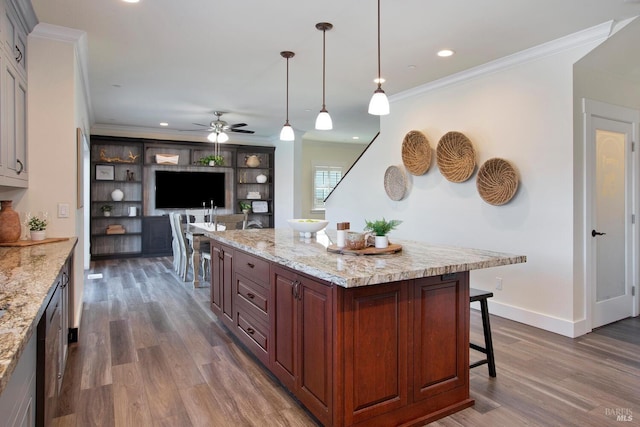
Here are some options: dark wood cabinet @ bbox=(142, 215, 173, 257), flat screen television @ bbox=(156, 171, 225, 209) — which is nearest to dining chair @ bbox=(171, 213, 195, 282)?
dark wood cabinet @ bbox=(142, 215, 173, 257)

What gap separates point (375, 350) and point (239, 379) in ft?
3.86

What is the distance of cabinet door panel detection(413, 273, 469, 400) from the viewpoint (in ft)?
7.18

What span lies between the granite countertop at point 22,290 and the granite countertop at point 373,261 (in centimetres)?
108

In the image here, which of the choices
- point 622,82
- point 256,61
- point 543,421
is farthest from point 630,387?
point 256,61

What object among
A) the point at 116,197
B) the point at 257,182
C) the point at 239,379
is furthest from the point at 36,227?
the point at 257,182

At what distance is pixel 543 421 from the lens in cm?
226

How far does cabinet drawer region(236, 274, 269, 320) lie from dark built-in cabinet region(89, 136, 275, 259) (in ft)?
14.1

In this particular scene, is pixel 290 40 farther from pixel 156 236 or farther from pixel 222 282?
pixel 156 236

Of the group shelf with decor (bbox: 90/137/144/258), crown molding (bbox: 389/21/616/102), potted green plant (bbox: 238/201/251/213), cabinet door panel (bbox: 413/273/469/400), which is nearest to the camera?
cabinet door panel (bbox: 413/273/469/400)

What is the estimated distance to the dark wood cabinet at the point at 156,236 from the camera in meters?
8.07

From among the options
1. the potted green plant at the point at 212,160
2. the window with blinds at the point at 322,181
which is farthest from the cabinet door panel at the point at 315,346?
the window with blinds at the point at 322,181

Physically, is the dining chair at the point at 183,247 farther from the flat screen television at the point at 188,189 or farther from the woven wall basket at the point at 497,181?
the woven wall basket at the point at 497,181

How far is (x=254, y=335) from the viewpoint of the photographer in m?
2.98

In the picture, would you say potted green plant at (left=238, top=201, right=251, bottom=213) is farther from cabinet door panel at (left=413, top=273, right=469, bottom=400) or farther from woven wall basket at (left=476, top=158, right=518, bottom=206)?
cabinet door panel at (left=413, top=273, right=469, bottom=400)
